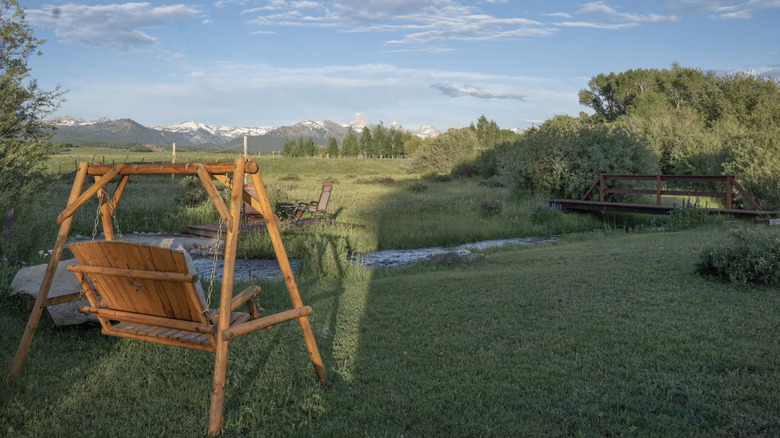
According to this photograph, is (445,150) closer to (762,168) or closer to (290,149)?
(762,168)

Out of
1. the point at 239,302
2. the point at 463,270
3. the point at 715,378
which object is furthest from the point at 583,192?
the point at 239,302

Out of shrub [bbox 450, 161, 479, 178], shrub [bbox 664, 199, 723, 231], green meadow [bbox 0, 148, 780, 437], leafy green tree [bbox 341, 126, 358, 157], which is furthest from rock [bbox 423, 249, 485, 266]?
leafy green tree [bbox 341, 126, 358, 157]

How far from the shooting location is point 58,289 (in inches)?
190

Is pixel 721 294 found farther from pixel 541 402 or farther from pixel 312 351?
pixel 312 351

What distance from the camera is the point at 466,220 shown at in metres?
15.1

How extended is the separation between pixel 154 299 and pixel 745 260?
636 cm

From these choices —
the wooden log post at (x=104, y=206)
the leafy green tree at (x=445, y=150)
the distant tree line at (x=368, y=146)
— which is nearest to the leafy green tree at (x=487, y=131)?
the leafy green tree at (x=445, y=150)

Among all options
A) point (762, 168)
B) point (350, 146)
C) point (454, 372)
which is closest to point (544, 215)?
point (762, 168)

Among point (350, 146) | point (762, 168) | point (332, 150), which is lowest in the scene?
point (762, 168)

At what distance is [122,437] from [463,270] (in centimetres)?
600

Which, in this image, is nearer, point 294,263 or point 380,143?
point 294,263

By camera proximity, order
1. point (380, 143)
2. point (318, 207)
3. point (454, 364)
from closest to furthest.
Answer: point (454, 364)
point (318, 207)
point (380, 143)

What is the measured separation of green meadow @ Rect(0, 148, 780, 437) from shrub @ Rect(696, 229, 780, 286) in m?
0.22

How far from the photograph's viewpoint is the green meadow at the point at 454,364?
10.2 feet
